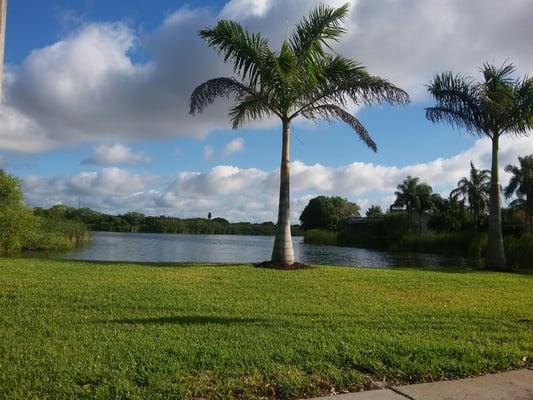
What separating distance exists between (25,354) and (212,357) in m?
1.87

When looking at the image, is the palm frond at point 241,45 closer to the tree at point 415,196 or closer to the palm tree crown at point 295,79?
the palm tree crown at point 295,79

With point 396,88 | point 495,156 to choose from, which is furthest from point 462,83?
point 396,88

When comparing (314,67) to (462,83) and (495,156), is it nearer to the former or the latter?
(462,83)

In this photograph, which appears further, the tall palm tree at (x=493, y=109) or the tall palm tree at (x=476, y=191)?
the tall palm tree at (x=476, y=191)

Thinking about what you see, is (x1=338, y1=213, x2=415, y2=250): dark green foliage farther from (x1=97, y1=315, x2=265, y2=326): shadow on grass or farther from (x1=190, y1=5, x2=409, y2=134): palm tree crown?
(x1=97, y1=315, x2=265, y2=326): shadow on grass

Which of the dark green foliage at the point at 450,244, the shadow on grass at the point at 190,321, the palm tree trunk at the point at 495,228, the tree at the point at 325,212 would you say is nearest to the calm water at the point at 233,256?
the dark green foliage at the point at 450,244

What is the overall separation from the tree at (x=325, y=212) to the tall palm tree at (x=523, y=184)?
4997 cm

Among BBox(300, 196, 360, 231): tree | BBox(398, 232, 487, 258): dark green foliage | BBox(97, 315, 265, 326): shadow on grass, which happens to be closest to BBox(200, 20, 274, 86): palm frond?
BBox(97, 315, 265, 326): shadow on grass

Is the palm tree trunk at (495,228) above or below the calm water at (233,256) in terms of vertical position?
above

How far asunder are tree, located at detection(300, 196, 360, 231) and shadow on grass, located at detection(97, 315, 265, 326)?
96.3 metres

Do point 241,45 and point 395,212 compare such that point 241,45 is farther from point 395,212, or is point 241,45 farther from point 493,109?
point 395,212

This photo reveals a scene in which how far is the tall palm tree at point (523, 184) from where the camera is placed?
5297 centimetres

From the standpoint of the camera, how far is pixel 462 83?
67.1ft

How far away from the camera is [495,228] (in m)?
20.8
